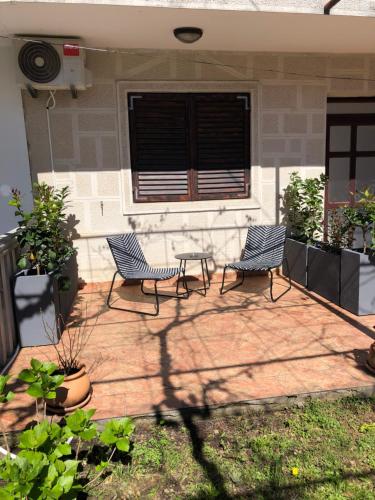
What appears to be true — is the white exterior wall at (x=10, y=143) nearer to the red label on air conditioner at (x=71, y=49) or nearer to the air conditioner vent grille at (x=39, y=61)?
the air conditioner vent grille at (x=39, y=61)

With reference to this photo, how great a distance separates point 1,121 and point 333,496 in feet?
16.3

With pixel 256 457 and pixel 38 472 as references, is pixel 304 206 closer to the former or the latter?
pixel 256 457

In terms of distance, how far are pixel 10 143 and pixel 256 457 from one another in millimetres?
4419

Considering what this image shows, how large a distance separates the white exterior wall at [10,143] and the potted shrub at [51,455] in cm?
337

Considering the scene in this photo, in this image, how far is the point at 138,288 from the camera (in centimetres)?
552

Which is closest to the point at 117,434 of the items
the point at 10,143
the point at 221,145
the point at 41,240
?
the point at 41,240

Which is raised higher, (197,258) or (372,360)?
(197,258)

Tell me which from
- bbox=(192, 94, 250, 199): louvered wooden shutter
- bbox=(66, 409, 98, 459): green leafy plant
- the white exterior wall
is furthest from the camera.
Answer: bbox=(192, 94, 250, 199): louvered wooden shutter

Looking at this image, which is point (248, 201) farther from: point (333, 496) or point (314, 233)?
point (333, 496)

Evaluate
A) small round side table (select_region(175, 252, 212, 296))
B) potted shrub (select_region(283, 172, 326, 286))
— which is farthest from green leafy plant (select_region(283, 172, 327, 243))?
small round side table (select_region(175, 252, 212, 296))

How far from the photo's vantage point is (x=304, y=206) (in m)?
5.78

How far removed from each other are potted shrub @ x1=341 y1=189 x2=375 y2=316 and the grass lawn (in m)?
1.63

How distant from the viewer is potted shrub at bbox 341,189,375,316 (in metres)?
4.11

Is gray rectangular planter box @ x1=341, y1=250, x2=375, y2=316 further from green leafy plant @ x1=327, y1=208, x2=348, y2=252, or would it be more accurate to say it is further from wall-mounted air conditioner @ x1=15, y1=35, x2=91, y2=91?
wall-mounted air conditioner @ x1=15, y1=35, x2=91, y2=91
